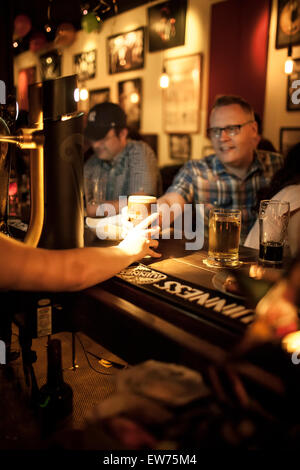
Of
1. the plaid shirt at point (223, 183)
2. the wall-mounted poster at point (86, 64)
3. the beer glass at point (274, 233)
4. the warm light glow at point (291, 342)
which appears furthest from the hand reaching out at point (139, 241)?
the wall-mounted poster at point (86, 64)

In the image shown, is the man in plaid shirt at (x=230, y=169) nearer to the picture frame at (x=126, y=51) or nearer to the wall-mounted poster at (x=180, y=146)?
the wall-mounted poster at (x=180, y=146)

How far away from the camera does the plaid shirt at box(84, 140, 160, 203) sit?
3252 mm

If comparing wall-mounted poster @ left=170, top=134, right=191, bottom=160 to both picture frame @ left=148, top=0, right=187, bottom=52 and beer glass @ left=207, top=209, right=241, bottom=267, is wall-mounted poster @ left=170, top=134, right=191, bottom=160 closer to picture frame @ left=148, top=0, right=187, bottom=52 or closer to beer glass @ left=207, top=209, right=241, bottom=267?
picture frame @ left=148, top=0, right=187, bottom=52

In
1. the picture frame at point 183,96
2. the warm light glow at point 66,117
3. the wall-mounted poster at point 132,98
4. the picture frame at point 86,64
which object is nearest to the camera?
the warm light glow at point 66,117

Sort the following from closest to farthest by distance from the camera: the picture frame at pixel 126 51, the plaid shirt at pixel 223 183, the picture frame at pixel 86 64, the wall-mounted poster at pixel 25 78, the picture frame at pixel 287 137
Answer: the plaid shirt at pixel 223 183 → the picture frame at pixel 287 137 → the picture frame at pixel 126 51 → the picture frame at pixel 86 64 → the wall-mounted poster at pixel 25 78

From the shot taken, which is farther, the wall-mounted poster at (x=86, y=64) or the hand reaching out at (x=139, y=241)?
the wall-mounted poster at (x=86, y=64)

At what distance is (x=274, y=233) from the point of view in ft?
4.33

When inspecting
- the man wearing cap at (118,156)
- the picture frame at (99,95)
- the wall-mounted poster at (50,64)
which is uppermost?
the wall-mounted poster at (50,64)

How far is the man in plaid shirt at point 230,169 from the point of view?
2.46m

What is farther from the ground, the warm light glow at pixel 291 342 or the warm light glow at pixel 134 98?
the warm light glow at pixel 134 98

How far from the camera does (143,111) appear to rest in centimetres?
609

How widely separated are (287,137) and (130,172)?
1895 millimetres

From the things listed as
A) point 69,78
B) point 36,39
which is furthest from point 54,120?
point 36,39

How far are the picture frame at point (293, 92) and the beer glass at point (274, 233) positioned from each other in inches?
123
